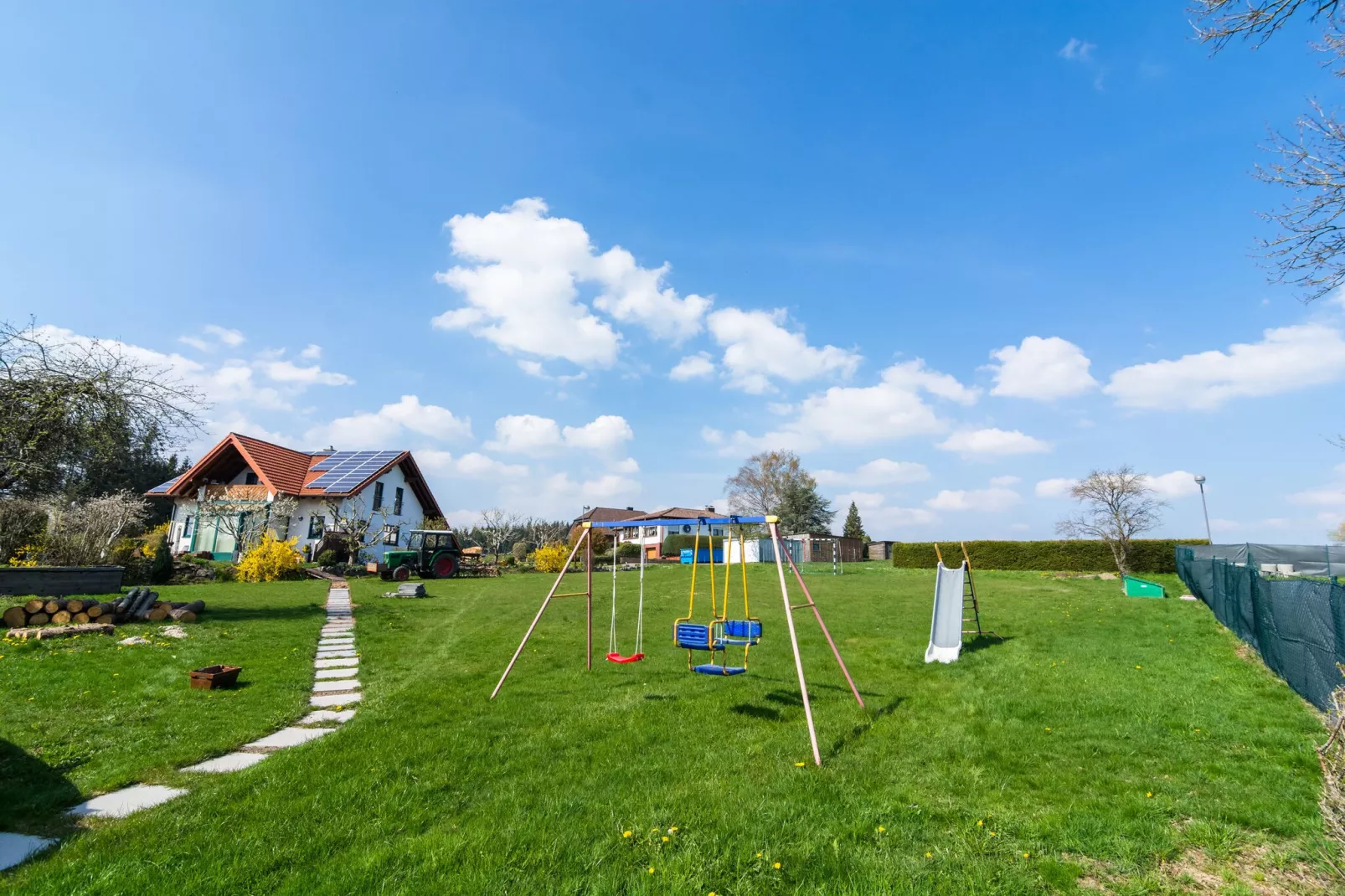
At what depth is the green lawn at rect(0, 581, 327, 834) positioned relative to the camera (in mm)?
5188

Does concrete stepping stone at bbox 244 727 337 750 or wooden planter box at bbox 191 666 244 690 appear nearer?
concrete stepping stone at bbox 244 727 337 750

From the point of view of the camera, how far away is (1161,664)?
33.6 feet

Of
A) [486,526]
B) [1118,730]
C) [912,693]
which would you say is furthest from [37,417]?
[486,526]

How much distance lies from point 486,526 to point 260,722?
140 ft

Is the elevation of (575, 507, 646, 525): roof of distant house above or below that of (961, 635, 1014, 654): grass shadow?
above

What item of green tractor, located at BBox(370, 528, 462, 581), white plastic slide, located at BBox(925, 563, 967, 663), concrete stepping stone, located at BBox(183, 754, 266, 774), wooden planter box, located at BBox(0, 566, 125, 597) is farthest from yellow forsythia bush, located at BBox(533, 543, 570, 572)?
concrete stepping stone, located at BBox(183, 754, 266, 774)

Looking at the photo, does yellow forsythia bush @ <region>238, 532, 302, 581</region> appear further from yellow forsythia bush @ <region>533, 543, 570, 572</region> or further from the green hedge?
the green hedge

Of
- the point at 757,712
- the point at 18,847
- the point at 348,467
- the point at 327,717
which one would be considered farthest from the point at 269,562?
the point at 757,712

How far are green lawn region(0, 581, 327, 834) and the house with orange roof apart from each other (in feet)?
64.0

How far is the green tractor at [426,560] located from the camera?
25.9m

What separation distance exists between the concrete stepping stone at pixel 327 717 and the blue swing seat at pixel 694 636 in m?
3.98

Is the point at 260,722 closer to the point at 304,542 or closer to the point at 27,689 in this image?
the point at 27,689

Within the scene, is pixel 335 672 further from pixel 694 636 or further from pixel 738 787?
pixel 738 787

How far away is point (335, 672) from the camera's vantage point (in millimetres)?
9492
